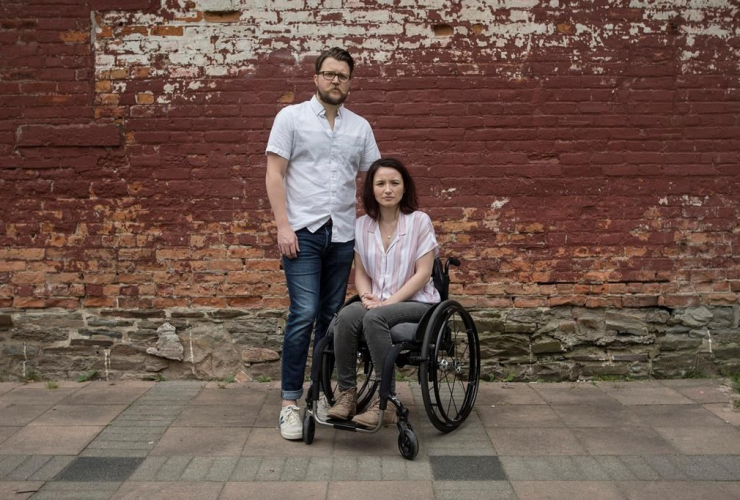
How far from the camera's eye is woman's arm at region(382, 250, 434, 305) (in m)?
4.10

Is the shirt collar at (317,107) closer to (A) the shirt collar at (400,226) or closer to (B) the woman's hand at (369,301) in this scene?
(A) the shirt collar at (400,226)

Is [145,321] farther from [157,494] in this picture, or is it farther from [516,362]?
[516,362]

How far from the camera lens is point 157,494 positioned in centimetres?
341

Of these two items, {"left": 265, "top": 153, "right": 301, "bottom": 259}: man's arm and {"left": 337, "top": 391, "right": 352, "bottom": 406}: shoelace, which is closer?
{"left": 337, "top": 391, "right": 352, "bottom": 406}: shoelace

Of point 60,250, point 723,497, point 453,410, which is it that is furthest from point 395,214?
point 60,250

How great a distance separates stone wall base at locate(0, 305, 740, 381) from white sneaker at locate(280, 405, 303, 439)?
45.7 inches

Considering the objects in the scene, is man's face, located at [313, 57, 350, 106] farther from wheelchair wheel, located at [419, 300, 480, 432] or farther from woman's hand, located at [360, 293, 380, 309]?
wheelchair wheel, located at [419, 300, 480, 432]

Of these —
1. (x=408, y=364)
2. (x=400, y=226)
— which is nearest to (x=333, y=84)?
(x=400, y=226)

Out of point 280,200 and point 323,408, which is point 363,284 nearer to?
point 280,200

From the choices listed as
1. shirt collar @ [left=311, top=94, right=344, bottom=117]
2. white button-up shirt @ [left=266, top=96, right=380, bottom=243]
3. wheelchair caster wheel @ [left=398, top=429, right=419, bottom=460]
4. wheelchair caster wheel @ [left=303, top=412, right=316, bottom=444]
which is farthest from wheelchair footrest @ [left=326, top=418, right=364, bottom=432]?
shirt collar @ [left=311, top=94, right=344, bottom=117]

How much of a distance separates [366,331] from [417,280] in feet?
1.43

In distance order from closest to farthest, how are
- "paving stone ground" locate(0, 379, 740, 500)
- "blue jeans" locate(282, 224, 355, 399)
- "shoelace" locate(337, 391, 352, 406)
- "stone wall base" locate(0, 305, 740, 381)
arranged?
1. "paving stone ground" locate(0, 379, 740, 500)
2. "shoelace" locate(337, 391, 352, 406)
3. "blue jeans" locate(282, 224, 355, 399)
4. "stone wall base" locate(0, 305, 740, 381)

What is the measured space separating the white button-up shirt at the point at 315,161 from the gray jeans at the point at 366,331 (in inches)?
20.7

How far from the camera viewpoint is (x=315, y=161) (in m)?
4.21
